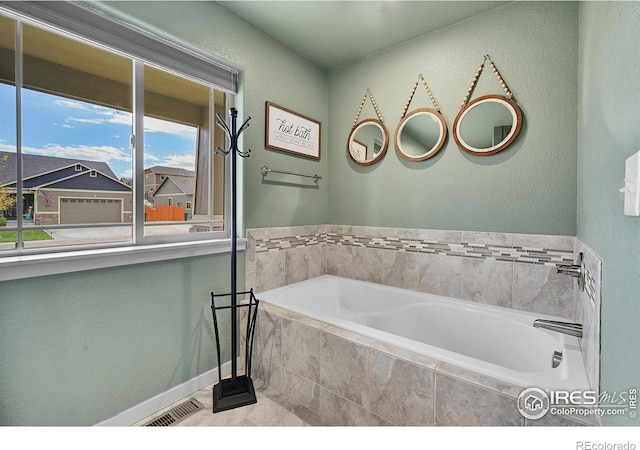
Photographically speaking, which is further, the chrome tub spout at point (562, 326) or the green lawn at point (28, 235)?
the chrome tub spout at point (562, 326)

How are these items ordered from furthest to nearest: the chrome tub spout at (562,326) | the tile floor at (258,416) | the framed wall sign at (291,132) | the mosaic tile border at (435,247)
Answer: the framed wall sign at (291,132)
the mosaic tile border at (435,247)
the tile floor at (258,416)
the chrome tub spout at (562,326)

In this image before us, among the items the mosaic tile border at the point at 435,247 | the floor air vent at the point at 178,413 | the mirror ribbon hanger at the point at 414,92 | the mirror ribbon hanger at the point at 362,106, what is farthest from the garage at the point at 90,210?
the mirror ribbon hanger at the point at 414,92

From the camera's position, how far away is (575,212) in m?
1.72

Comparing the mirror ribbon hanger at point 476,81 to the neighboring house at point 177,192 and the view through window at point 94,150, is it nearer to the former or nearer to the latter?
the view through window at point 94,150

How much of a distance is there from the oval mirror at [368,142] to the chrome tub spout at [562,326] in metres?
1.65

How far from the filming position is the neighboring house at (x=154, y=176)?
5.82ft

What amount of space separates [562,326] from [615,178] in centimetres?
101

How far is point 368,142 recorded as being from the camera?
102 inches

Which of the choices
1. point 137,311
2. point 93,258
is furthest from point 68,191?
point 137,311

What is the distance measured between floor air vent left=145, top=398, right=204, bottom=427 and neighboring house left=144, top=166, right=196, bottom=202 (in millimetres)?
1302

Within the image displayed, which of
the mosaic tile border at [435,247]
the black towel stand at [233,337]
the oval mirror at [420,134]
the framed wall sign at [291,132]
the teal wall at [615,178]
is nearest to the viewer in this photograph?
the teal wall at [615,178]

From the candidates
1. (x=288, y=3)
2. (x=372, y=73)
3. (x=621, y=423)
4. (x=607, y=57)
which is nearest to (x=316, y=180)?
(x=372, y=73)
